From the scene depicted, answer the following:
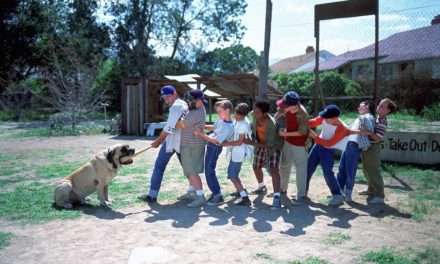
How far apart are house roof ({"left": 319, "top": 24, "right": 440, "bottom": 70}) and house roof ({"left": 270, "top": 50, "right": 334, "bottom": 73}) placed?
14988 millimetres

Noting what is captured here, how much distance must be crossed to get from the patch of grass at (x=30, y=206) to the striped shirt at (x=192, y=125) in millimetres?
1927

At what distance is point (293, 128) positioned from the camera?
6.98m

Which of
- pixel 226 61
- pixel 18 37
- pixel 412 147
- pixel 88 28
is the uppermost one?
pixel 88 28

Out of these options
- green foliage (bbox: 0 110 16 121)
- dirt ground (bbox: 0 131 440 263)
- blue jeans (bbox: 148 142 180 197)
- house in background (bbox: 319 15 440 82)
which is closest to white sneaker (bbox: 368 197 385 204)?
dirt ground (bbox: 0 131 440 263)

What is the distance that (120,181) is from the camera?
8.96 meters

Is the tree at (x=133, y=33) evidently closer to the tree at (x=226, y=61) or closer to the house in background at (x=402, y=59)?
the tree at (x=226, y=61)

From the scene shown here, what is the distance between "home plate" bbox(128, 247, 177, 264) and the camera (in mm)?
4473

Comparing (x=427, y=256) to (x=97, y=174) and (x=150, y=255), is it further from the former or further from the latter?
(x=97, y=174)

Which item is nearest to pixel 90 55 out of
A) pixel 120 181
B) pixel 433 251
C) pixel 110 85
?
pixel 110 85

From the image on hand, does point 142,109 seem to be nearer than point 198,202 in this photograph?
No

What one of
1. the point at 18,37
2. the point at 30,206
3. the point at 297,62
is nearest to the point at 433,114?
the point at 30,206

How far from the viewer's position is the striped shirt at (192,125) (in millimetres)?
6930

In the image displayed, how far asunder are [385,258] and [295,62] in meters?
56.6

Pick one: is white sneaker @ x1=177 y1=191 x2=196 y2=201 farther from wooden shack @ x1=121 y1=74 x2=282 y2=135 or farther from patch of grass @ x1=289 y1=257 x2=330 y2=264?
wooden shack @ x1=121 y1=74 x2=282 y2=135
